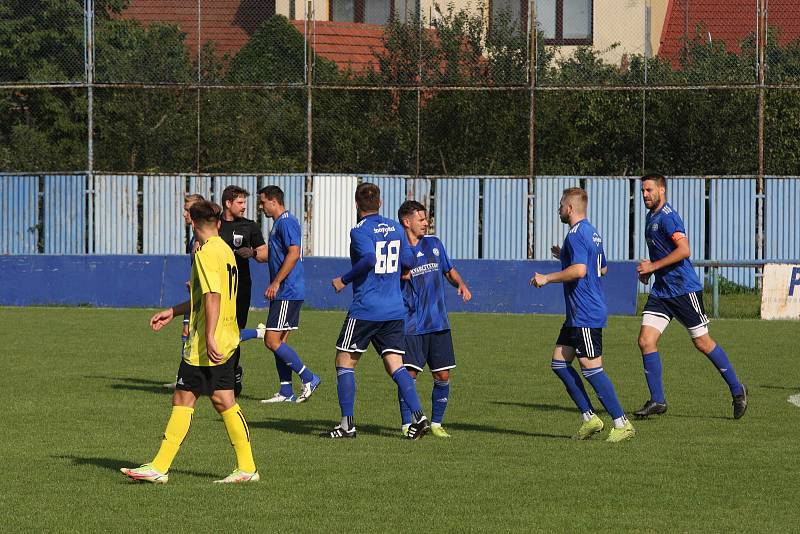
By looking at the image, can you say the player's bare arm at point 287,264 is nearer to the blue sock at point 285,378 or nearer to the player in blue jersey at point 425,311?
the blue sock at point 285,378

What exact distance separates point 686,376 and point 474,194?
46.0 ft

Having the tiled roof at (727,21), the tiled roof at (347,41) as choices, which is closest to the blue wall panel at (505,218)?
the tiled roof at (727,21)

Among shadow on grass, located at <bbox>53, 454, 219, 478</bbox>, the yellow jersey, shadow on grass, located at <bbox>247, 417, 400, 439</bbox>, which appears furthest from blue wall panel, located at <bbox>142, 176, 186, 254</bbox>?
the yellow jersey

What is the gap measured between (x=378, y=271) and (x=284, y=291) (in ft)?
9.29

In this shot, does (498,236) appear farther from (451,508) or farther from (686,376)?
(451,508)

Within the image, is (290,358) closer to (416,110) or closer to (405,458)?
(405,458)

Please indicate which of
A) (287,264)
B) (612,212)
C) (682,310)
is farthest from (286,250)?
(612,212)

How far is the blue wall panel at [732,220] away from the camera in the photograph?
2834 cm

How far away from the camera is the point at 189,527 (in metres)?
7.55

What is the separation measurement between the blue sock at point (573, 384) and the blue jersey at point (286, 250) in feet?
10.0

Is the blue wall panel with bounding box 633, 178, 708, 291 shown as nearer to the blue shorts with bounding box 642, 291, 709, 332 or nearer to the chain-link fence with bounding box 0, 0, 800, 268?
the chain-link fence with bounding box 0, 0, 800, 268

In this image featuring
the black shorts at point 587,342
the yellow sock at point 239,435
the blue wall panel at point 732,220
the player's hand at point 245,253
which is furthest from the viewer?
the blue wall panel at point 732,220

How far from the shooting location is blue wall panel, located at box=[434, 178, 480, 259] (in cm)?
2923

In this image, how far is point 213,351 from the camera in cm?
853
